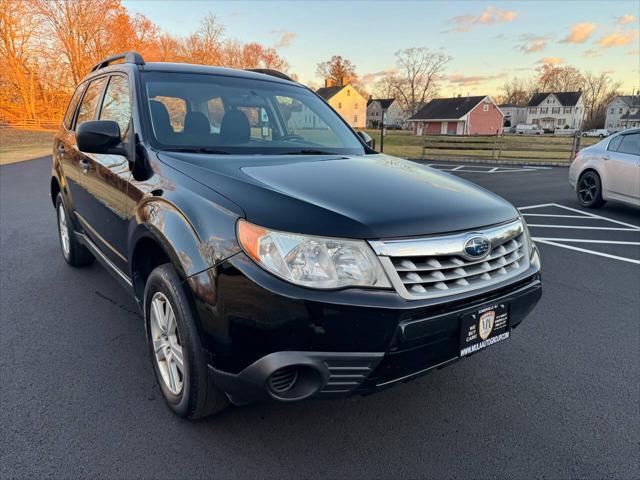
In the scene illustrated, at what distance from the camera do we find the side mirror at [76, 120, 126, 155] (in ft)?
8.41

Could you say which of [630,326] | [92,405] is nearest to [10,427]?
[92,405]

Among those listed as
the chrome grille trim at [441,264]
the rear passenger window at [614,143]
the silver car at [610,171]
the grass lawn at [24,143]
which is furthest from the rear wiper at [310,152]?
the grass lawn at [24,143]

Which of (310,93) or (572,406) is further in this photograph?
(310,93)

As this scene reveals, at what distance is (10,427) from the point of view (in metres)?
2.33

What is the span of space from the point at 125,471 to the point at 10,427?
76cm

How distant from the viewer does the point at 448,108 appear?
6806 centimetres

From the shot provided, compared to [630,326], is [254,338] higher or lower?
higher

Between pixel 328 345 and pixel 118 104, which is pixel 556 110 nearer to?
pixel 118 104

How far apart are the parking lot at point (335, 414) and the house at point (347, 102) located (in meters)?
69.3

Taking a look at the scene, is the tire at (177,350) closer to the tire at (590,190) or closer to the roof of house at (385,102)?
the tire at (590,190)

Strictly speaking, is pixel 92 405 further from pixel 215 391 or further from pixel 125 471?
pixel 215 391

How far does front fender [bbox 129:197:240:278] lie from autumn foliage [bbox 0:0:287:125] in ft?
126

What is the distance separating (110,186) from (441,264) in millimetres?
2226

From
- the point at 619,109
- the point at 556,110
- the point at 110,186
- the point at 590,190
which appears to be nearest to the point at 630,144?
the point at 590,190
